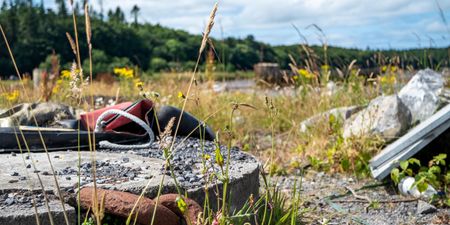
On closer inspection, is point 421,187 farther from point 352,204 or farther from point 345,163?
point 345,163

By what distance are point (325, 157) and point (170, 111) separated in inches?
75.5

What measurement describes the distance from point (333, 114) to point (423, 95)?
3.12ft

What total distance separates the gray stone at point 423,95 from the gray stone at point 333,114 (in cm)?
61

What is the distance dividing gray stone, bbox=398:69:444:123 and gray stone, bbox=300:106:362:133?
61cm

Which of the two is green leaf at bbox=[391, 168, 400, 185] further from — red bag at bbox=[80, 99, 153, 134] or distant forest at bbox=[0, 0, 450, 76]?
distant forest at bbox=[0, 0, 450, 76]

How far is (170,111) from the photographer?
12.7ft

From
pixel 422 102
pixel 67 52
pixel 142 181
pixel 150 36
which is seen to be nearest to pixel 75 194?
pixel 142 181

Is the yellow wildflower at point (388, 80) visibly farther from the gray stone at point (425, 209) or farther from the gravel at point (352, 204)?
the gray stone at point (425, 209)

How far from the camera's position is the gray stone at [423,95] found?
17.6 ft

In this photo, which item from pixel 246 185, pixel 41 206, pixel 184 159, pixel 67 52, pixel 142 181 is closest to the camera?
pixel 41 206

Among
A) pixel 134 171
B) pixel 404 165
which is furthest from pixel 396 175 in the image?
pixel 134 171

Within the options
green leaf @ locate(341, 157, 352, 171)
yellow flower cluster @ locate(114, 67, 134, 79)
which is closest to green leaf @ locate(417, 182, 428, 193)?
green leaf @ locate(341, 157, 352, 171)

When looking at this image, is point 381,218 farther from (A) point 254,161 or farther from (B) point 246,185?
(B) point 246,185

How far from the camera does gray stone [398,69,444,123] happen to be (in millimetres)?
5355
